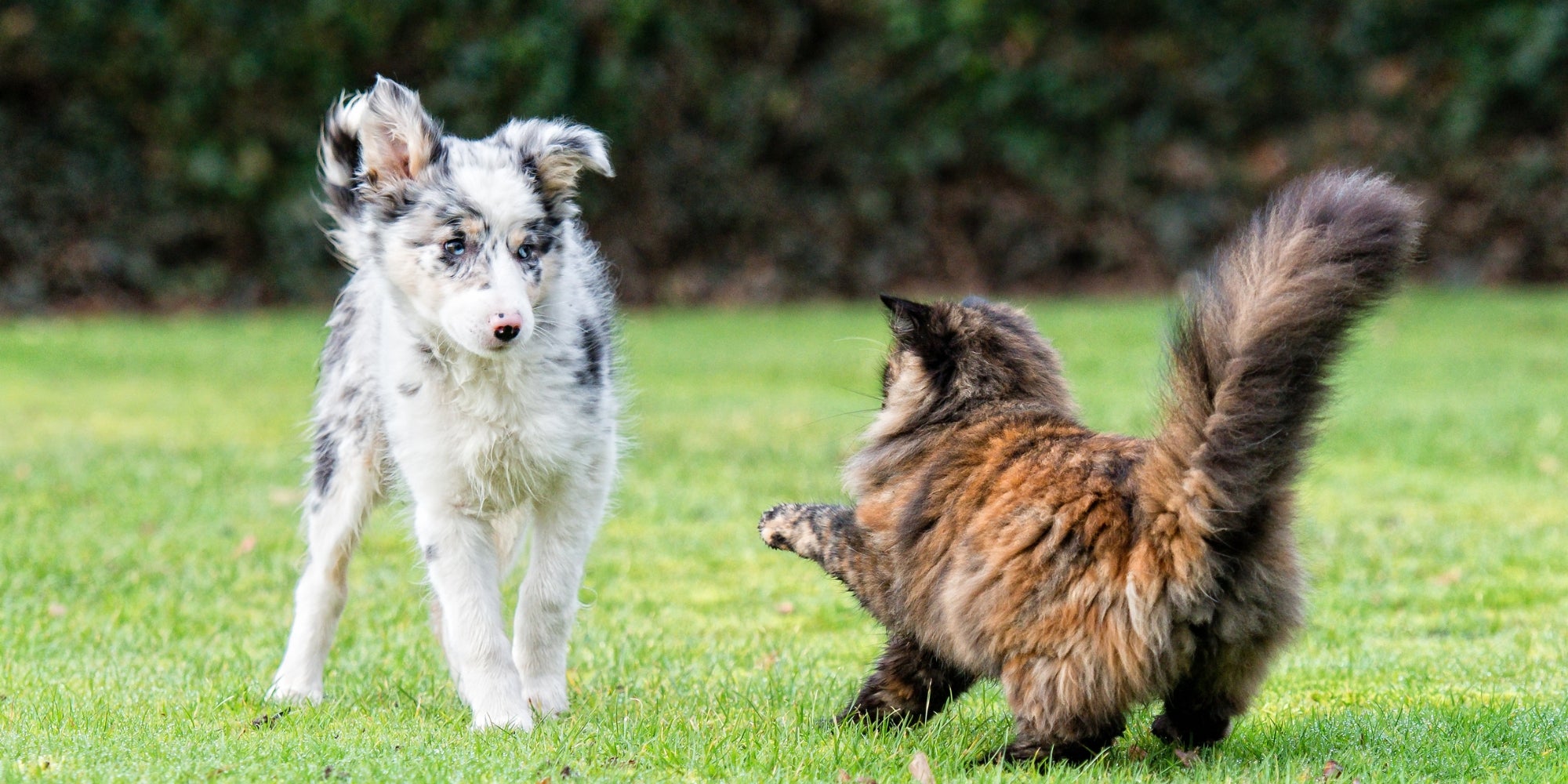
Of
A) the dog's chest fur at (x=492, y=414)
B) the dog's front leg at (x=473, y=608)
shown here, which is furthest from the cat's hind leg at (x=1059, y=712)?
the dog's chest fur at (x=492, y=414)

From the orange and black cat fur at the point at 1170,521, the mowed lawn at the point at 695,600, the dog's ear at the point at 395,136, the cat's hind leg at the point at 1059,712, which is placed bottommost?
the mowed lawn at the point at 695,600

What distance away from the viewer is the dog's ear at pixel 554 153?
4.89 m

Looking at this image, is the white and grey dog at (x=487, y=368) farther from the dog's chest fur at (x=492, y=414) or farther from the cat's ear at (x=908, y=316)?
the cat's ear at (x=908, y=316)

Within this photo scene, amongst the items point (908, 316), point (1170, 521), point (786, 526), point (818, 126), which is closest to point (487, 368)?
point (786, 526)

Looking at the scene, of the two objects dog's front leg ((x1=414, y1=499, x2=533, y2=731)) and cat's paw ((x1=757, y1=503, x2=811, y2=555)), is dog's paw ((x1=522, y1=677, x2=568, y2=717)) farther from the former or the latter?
cat's paw ((x1=757, y1=503, x2=811, y2=555))

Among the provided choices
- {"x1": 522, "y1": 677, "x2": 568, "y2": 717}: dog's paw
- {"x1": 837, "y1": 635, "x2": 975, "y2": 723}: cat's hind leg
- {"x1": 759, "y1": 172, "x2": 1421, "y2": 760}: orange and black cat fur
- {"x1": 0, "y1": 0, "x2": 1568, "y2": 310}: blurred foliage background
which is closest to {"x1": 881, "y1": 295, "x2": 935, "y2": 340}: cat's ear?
{"x1": 759, "y1": 172, "x2": 1421, "y2": 760}: orange and black cat fur

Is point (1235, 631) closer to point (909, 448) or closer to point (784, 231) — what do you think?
point (909, 448)

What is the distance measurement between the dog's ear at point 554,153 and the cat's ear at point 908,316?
94 centimetres

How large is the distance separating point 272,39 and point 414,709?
12390 mm

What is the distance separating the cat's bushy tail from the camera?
375cm

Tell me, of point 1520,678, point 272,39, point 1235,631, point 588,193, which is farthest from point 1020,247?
point 1235,631

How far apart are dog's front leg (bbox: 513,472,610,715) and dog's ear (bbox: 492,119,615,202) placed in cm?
89

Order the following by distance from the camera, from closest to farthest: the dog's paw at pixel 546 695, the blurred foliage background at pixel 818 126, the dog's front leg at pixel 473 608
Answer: the dog's front leg at pixel 473 608
the dog's paw at pixel 546 695
the blurred foliage background at pixel 818 126

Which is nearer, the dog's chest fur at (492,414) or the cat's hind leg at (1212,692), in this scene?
the cat's hind leg at (1212,692)
